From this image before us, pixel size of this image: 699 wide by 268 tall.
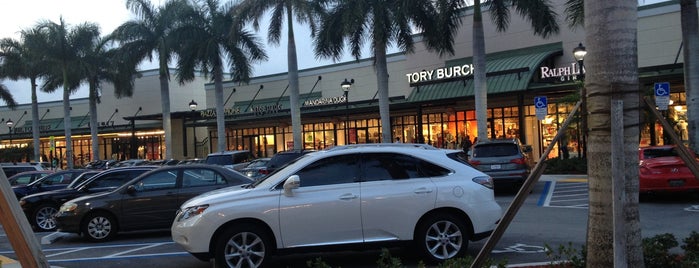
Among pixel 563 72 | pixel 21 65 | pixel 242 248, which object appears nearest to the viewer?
pixel 242 248

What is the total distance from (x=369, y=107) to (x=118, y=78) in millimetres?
18723

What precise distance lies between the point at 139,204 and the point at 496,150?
9.93 meters

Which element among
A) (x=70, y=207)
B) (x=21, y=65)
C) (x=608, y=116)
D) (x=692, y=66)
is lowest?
(x=70, y=207)

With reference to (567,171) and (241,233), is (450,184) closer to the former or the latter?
(241,233)

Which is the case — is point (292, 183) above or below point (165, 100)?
below

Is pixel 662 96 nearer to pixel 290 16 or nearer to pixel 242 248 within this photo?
pixel 242 248

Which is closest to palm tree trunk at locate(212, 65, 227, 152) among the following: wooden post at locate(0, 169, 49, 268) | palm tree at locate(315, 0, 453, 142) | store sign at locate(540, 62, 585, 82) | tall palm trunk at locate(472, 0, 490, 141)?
palm tree at locate(315, 0, 453, 142)

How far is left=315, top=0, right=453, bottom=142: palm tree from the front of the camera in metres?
24.6

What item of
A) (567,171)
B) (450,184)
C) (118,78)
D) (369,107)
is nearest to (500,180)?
(567,171)

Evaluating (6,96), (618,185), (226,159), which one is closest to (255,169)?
(226,159)

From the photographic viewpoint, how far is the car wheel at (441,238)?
8.00 meters

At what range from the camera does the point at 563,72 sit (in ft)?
91.6

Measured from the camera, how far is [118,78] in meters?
42.2

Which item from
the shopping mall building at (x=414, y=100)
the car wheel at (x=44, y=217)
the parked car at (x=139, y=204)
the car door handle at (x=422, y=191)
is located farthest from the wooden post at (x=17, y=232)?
the shopping mall building at (x=414, y=100)
